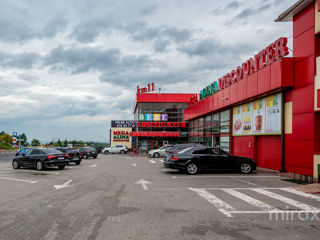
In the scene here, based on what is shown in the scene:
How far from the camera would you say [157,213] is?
7105mm

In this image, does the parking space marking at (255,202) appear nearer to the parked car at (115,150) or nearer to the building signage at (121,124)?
the parked car at (115,150)

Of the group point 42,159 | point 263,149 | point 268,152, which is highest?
point 263,149

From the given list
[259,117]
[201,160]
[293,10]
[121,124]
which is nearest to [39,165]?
[201,160]

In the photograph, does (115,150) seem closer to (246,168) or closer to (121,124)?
(121,124)

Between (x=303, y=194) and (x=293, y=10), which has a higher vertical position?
(x=293, y=10)

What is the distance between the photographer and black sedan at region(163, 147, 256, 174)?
615 inches

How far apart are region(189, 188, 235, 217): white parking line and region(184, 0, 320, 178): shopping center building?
21.7 feet

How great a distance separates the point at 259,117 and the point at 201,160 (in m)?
6.39

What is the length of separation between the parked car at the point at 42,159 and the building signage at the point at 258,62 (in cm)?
1363

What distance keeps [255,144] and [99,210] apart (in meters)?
15.6

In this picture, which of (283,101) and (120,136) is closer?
(283,101)

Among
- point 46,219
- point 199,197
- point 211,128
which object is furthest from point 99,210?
point 211,128

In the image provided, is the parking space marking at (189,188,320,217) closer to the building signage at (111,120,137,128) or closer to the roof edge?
the roof edge

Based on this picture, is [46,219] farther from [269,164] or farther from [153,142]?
[153,142]
